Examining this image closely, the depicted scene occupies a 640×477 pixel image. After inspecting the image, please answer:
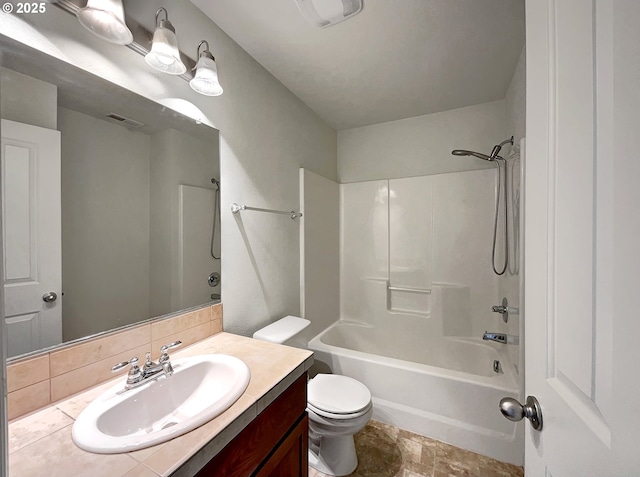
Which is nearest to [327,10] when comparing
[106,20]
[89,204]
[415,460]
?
[106,20]

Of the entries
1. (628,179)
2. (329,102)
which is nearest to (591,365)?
(628,179)

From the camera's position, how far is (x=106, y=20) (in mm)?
873

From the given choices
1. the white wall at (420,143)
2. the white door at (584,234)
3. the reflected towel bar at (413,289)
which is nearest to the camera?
the white door at (584,234)

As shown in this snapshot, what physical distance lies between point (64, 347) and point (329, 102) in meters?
2.27

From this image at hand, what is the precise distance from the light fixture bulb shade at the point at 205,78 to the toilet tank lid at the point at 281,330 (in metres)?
1.32

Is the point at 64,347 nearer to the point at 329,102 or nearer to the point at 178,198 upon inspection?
the point at 178,198

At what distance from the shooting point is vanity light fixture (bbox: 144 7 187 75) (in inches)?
39.2

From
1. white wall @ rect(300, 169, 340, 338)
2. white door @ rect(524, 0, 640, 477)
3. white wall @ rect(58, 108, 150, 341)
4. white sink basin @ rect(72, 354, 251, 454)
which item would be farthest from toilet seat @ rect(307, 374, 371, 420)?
white wall @ rect(58, 108, 150, 341)

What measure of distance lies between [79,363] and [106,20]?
1.17 metres

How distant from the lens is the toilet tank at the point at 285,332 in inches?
59.6

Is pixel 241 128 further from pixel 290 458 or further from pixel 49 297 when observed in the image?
pixel 290 458

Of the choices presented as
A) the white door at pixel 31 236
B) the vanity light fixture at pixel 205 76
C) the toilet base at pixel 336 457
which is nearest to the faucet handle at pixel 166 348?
the white door at pixel 31 236

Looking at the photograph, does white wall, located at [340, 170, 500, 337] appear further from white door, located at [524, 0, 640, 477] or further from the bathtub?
white door, located at [524, 0, 640, 477]

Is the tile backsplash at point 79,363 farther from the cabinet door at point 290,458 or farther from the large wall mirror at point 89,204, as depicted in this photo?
the cabinet door at point 290,458
